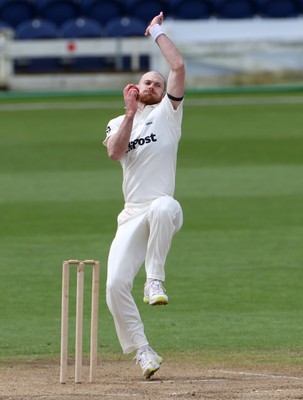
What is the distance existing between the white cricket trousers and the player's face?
25.5 inches

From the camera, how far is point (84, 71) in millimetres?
30281

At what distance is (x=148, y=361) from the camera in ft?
24.6

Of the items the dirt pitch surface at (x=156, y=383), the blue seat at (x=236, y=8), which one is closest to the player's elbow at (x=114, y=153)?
the dirt pitch surface at (x=156, y=383)

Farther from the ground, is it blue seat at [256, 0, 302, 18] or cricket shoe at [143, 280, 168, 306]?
cricket shoe at [143, 280, 168, 306]

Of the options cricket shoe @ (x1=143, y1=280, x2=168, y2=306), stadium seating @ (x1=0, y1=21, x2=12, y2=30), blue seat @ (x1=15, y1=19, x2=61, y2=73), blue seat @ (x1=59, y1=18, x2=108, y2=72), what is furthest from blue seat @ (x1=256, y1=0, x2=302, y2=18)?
cricket shoe @ (x1=143, y1=280, x2=168, y2=306)

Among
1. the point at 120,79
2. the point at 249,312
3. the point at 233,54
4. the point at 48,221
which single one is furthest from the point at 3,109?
the point at 249,312

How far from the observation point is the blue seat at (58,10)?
1287 inches

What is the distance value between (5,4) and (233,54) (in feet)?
21.6

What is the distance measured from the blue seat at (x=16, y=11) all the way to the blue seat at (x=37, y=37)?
2.28 feet

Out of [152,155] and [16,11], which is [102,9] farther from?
[152,155]

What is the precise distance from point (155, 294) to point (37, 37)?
24298mm

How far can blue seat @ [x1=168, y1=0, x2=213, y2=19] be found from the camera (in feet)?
108

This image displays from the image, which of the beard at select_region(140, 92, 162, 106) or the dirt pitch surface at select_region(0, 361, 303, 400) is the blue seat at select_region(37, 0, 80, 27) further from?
the beard at select_region(140, 92, 162, 106)

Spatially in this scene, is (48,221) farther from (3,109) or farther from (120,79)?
(120,79)
